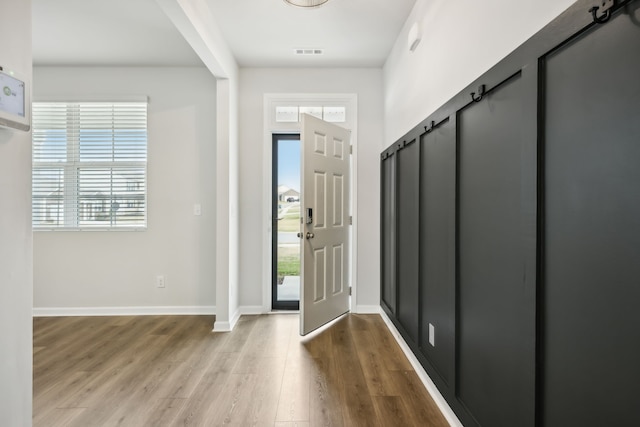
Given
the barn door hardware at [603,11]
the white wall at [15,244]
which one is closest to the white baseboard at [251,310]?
the white wall at [15,244]

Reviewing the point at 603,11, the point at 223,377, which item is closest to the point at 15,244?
the point at 223,377

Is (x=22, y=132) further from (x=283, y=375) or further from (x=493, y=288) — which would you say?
(x=283, y=375)

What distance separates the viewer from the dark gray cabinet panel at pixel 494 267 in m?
1.17

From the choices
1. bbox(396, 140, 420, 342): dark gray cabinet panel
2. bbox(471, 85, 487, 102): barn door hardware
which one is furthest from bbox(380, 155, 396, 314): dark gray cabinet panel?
bbox(471, 85, 487, 102): barn door hardware

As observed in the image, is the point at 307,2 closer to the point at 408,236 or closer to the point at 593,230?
the point at 408,236

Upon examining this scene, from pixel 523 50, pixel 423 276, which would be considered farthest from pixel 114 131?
pixel 523 50

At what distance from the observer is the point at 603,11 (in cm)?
79

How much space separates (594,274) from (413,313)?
1.70 metres

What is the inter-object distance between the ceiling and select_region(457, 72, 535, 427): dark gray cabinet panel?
1636 millimetres

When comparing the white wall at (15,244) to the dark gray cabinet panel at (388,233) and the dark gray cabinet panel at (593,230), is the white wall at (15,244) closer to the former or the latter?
the dark gray cabinet panel at (593,230)

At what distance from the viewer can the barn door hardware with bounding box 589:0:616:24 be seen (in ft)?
2.56

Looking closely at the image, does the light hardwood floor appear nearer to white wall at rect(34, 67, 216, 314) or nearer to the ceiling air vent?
white wall at rect(34, 67, 216, 314)

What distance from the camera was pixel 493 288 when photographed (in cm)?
136

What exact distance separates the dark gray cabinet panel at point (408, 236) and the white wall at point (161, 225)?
6.65 feet
